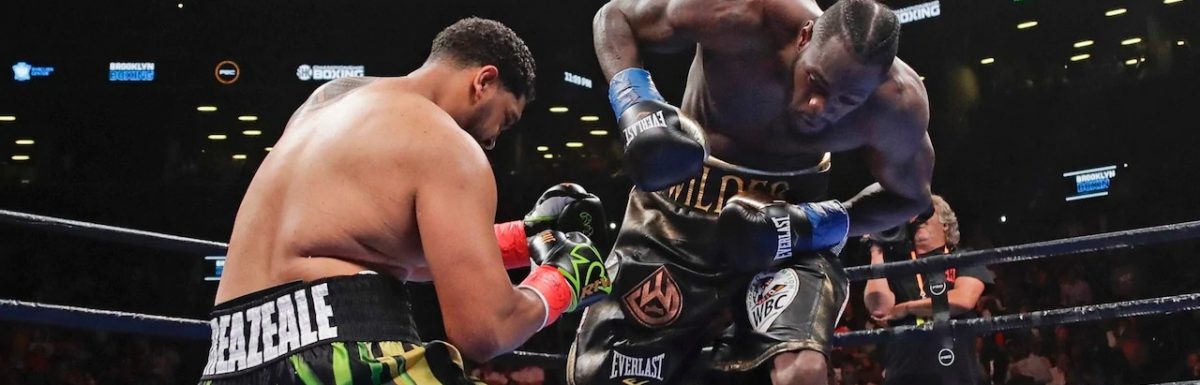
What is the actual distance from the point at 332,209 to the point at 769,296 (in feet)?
3.28

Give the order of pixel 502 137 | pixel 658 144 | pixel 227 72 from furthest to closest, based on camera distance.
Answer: pixel 502 137
pixel 227 72
pixel 658 144

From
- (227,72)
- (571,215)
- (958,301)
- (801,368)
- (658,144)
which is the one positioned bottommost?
(958,301)

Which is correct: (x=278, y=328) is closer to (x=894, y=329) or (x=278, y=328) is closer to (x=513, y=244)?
(x=513, y=244)

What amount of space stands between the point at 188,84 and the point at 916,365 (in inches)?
374

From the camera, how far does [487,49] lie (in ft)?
5.94

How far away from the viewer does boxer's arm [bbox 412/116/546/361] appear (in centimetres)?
156

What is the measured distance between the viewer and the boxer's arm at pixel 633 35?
222cm

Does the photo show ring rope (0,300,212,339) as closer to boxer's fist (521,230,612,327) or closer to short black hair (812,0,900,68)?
boxer's fist (521,230,612,327)

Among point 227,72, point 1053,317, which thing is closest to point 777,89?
point 1053,317

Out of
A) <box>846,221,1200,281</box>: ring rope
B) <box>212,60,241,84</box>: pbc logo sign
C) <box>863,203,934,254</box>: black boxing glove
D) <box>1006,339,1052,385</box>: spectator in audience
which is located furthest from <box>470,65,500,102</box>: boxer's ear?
<box>212,60,241,84</box>: pbc logo sign

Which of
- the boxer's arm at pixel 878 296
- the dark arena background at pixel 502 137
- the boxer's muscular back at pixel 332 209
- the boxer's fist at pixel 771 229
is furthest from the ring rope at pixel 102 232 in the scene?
the dark arena background at pixel 502 137

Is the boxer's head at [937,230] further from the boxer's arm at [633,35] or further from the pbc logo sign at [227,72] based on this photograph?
the pbc logo sign at [227,72]

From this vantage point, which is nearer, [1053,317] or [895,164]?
[895,164]

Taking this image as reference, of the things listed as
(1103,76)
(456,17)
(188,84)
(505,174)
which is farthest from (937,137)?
(188,84)
